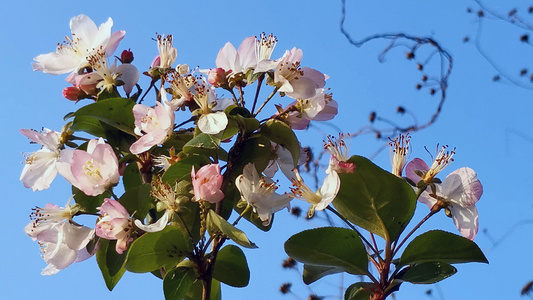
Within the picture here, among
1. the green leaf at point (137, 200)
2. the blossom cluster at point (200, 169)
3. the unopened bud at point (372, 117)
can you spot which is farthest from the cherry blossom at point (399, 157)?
the unopened bud at point (372, 117)

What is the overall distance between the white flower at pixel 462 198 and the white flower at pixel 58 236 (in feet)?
1.74

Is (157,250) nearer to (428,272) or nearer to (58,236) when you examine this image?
(58,236)

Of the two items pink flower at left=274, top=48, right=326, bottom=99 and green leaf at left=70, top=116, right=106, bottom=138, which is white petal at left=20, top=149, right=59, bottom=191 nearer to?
green leaf at left=70, top=116, right=106, bottom=138

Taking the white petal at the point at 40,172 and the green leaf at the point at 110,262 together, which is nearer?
the green leaf at the point at 110,262

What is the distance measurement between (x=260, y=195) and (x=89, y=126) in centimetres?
34

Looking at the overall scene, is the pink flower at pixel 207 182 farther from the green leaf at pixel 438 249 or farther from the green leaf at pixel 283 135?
the green leaf at pixel 438 249

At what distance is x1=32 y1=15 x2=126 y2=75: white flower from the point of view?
124 centimetres

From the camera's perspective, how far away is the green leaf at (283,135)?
1.05m

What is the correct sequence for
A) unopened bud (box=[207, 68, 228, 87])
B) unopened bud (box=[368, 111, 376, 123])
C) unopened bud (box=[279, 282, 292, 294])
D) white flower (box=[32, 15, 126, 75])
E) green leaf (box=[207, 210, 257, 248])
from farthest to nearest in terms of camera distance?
unopened bud (box=[368, 111, 376, 123])
unopened bud (box=[279, 282, 292, 294])
white flower (box=[32, 15, 126, 75])
unopened bud (box=[207, 68, 228, 87])
green leaf (box=[207, 210, 257, 248])

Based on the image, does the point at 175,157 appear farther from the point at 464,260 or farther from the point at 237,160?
the point at 464,260

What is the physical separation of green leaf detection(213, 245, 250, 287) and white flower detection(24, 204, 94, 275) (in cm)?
→ 20

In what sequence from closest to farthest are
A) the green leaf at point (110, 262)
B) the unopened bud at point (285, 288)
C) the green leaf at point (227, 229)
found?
1. the green leaf at point (227, 229)
2. the green leaf at point (110, 262)
3. the unopened bud at point (285, 288)

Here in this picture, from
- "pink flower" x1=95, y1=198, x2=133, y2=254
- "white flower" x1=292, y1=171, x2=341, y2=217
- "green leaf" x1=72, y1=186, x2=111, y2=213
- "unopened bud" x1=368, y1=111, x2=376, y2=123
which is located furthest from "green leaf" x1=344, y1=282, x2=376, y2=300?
"unopened bud" x1=368, y1=111, x2=376, y2=123

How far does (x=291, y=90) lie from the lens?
1.07m
